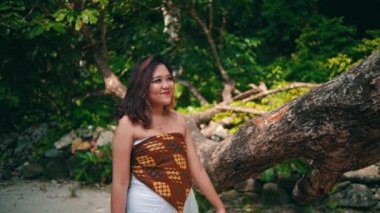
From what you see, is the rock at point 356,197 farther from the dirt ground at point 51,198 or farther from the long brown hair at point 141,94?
the long brown hair at point 141,94

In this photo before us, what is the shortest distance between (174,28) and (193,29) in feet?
2.01

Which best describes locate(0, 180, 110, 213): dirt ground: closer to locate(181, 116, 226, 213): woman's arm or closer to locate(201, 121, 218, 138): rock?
locate(201, 121, 218, 138): rock

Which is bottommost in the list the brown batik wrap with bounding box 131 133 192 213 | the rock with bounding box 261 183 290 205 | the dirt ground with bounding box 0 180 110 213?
the dirt ground with bounding box 0 180 110 213

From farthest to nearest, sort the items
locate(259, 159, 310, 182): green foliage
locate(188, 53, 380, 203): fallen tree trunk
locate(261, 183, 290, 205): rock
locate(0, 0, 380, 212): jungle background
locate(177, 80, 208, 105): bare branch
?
locate(177, 80, 208, 105): bare branch < locate(0, 0, 380, 212): jungle background < locate(261, 183, 290, 205): rock < locate(259, 159, 310, 182): green foliage < locate(188, 53, 380, 203): fallen tree trunk

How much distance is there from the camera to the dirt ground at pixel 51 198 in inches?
213

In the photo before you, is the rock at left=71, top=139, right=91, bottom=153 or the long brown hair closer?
the long brown hair

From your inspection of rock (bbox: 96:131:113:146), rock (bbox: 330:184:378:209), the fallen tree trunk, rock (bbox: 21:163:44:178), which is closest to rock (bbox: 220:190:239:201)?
rock (bbox: 330:184:378:209)

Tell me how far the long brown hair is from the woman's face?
0.06 feet

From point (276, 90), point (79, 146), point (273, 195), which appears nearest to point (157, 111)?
point (273, 195)

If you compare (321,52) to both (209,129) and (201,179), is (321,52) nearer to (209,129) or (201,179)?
(209,129)

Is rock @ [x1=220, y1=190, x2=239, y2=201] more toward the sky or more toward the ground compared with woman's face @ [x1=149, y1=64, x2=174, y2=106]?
more toward the ground

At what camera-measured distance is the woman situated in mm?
2164

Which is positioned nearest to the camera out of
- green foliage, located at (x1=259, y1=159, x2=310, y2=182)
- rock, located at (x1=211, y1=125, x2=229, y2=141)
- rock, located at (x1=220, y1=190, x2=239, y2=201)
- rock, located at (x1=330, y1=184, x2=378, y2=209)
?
green foliage, located at (x1=259, y1=159, x2=310, y2=182)

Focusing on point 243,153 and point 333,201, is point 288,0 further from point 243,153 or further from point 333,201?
point 243,153
